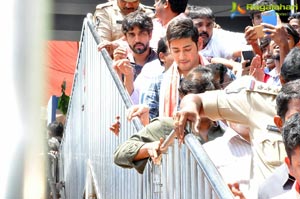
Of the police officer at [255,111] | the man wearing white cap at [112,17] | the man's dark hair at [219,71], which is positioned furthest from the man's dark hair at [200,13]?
the police officer at [255,111]

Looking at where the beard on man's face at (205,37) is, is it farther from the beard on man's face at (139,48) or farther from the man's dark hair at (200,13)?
the beard on man's face at (139,48)

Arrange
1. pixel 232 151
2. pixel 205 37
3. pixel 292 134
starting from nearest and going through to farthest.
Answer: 1. pixel 292 134
2. pixel 232 151
3. pixel 205 37

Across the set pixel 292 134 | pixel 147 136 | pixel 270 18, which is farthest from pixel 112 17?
pixel 292 134

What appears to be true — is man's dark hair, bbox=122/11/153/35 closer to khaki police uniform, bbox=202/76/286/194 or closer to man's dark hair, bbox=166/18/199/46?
man's dark hair, bbox=166/18/199/46

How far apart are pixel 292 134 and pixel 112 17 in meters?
5.30

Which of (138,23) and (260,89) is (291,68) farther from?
(138,23)

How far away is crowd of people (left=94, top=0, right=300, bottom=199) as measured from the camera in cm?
301

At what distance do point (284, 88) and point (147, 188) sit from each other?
71.2 inches

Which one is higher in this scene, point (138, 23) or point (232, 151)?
point (138, 23)

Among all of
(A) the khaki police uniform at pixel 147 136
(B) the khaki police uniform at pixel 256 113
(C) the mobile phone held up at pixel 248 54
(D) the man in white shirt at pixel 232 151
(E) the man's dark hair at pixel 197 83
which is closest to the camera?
(B) the khaki police uniform at pixel 256 113

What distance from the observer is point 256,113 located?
130 inches

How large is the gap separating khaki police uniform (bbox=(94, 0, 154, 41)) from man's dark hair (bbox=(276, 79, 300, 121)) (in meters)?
4.81

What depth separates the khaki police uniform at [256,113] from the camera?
10.5 feet

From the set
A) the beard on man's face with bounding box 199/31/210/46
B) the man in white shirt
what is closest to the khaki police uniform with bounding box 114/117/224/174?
the man in white shirt
